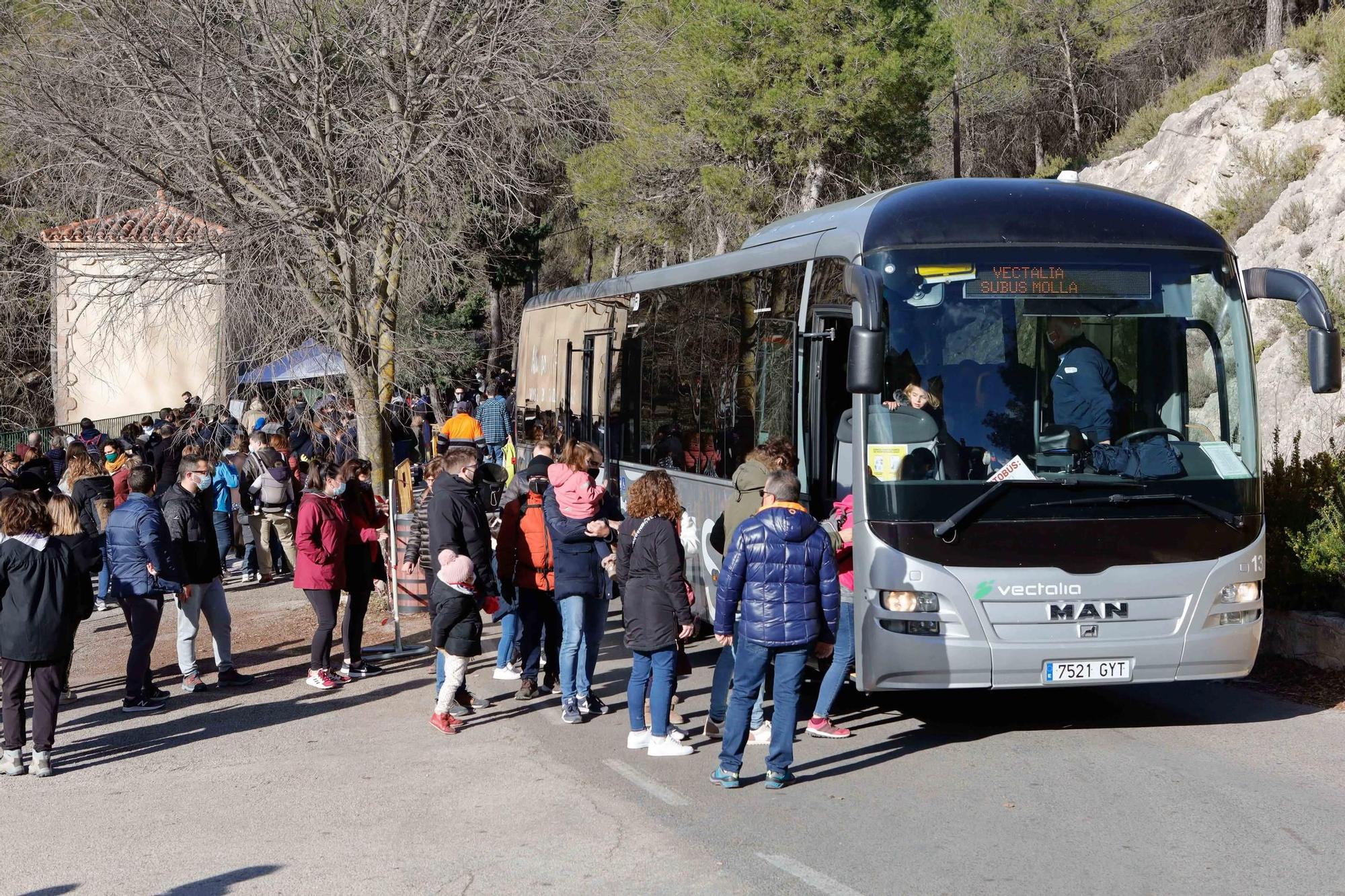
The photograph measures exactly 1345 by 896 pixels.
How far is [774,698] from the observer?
6.97m

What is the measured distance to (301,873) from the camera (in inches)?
237

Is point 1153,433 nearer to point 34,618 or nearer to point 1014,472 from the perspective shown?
point 1014,472

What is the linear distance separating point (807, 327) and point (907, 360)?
1.33m

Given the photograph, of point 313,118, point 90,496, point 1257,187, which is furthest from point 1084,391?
point 1257,187

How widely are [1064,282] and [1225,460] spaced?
143cm

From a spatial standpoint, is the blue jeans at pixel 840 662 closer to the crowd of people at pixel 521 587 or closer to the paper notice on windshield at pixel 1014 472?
the crowd of people at pixel 521 587

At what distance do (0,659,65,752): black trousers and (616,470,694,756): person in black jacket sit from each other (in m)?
3.44

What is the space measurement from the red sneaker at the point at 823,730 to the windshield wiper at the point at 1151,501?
1883mm

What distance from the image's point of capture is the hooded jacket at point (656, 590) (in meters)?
7.81

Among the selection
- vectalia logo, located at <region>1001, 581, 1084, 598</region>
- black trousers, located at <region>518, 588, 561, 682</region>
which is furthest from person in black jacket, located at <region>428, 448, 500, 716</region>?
vectalia logo, located at <region>1001, 581, 1084, 598</region>

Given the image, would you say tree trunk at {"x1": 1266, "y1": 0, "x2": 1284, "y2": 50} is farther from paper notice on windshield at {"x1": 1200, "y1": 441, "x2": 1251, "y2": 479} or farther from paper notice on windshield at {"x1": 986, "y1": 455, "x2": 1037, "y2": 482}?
paper notice on windshield at {"x1": 986, "y1": 455, "x2": 1037, "y2": 482}

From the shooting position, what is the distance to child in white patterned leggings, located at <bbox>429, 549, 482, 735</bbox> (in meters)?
8.53

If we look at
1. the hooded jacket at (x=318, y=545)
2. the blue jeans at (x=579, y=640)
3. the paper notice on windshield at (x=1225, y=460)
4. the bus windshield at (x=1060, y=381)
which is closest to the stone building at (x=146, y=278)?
the hooded jacket at (x=318, y=545)

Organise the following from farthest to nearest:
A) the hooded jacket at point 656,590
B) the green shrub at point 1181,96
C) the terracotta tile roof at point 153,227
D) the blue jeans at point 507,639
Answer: the green shrub at point 1181,96 → the terracotta tile roof at point 153,227 → the blue jeans at point 507,639 → the hooded jacket at point 656,590
